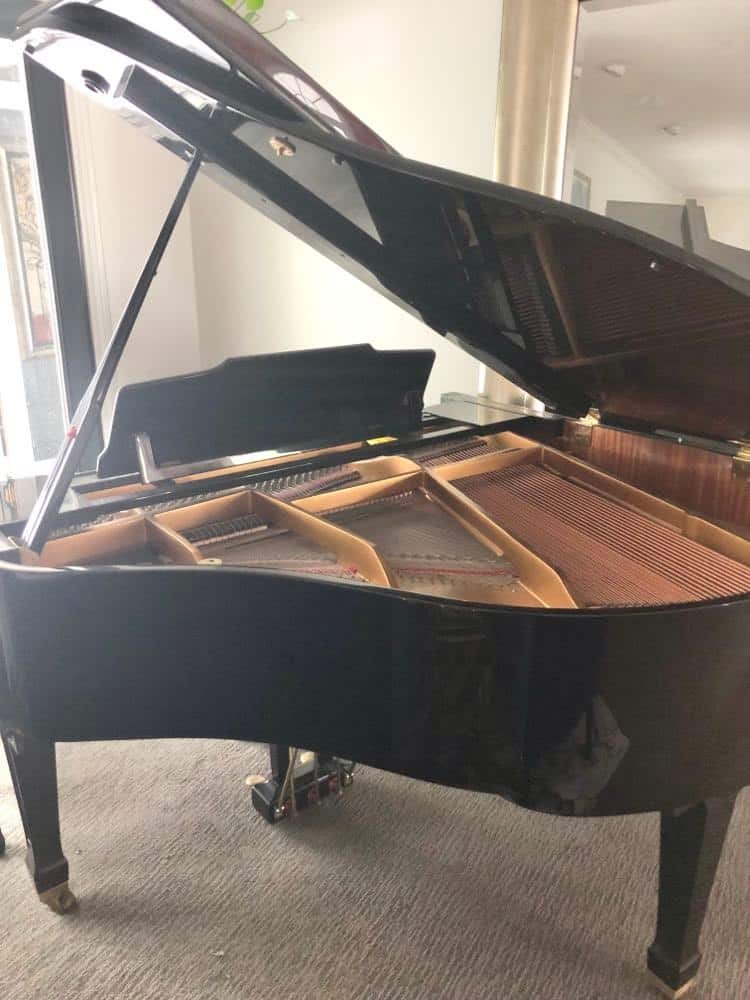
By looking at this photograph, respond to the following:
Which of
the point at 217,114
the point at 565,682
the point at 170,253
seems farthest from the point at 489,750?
the point at 170,253

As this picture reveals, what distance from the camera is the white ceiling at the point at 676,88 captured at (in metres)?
2.55

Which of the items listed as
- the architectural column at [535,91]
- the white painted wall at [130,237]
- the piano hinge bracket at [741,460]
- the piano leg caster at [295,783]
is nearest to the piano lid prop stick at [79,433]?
the piano leg caster at [295,783]

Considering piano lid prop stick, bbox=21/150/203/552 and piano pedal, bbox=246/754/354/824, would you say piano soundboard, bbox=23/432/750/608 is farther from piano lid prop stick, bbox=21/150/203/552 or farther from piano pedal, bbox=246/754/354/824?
piano pedal, bbox=246/754/354/824

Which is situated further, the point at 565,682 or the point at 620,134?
the point at 620,134

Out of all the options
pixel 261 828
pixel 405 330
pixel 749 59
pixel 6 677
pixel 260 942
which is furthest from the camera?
pixel 405 330

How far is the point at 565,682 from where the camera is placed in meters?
1.22

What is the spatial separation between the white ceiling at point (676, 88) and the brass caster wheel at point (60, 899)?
9.84 feet

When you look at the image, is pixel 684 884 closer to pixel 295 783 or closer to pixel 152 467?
pixel 295 783

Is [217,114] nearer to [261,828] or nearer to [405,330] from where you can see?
[261,828]

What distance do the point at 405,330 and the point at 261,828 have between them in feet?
7.32

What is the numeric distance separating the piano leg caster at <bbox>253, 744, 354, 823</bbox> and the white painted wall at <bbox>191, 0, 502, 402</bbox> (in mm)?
1861

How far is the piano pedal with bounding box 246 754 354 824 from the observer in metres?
1.99

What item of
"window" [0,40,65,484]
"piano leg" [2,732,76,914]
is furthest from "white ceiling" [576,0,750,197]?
"piano leg" [2,732,76,914]

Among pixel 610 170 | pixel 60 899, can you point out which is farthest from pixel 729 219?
pixel 60 899
